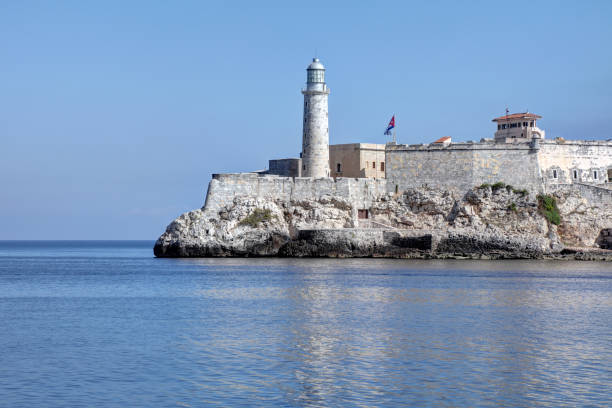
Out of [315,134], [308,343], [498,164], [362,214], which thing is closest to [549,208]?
[498,164]

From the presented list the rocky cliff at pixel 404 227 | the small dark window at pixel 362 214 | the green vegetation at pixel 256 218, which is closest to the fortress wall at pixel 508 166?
the rocky cliff at pixel 404 227

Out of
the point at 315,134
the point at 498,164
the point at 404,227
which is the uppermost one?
the point at 315,134

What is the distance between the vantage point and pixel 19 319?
18.8m

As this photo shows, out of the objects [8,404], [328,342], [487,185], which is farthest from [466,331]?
[487,185]

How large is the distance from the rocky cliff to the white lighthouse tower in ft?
6.93

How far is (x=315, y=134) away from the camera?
42000mm

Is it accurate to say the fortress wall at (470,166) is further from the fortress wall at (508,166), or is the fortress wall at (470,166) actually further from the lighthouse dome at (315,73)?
the lighthouse dome at (315,73)

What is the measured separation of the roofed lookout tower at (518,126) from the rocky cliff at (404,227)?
8.81 m

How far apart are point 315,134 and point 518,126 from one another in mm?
15404

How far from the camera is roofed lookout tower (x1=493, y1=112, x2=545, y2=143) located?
50281mm

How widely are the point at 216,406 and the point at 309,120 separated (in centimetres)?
3217

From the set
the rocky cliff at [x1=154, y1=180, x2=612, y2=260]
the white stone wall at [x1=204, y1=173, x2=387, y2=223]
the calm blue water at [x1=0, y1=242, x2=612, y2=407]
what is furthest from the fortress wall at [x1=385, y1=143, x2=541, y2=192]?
the calm blue water at [x1=0, y1=242, x2=612, y2=407]

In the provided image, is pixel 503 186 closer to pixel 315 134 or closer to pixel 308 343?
pixel 315 134

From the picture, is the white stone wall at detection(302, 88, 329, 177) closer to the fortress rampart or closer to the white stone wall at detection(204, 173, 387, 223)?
the white stone wall at detection(204, 173, 387, 223)
